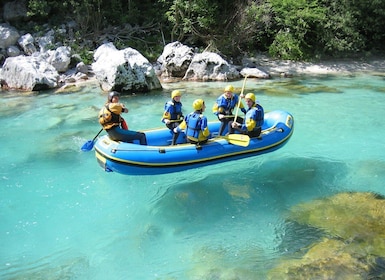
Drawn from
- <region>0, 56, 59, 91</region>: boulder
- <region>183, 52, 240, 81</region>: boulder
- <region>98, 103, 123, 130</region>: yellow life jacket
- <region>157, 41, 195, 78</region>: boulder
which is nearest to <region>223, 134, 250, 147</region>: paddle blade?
<region>98, 103, 123, 130</region>: yellow life jacket

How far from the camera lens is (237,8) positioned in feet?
50.2

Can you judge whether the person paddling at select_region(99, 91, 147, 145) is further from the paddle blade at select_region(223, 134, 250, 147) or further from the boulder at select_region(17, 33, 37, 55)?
the boulder at select_region(17, 33, 37, 55)

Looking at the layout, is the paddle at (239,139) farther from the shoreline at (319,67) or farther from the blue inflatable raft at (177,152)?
the shoreline at (319,67)

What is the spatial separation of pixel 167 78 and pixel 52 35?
472 cm

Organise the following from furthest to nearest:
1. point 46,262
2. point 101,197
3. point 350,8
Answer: point 350,8, point 101,197, point 46,262

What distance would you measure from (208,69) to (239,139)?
25.0ft

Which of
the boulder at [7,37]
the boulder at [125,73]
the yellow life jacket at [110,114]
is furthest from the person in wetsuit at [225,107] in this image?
the boulder at [7,37]

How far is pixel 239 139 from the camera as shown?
19.9 ft

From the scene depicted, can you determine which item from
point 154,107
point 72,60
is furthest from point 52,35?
point 154,107

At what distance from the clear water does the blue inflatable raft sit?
469 mm

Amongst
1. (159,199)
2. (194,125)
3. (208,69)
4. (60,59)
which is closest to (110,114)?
(194,125)

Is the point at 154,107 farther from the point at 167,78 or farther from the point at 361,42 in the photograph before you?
the point at 361,42

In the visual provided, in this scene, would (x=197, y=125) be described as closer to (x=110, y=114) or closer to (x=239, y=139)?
(x=239, y=139)

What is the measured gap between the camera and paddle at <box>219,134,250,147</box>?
6.00m
